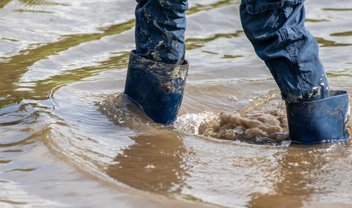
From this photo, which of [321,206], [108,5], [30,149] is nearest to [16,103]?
[30,149]

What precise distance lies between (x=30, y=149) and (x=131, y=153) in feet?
1.24

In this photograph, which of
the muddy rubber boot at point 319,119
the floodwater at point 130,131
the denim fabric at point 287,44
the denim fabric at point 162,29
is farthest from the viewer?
the denim fabric at point 162,29

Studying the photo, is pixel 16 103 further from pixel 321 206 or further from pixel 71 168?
pixel 321 206

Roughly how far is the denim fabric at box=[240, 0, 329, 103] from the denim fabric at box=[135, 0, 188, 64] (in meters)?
0.41

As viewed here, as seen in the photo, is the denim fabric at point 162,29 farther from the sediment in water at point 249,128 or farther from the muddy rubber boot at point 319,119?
the muddy rubber boot at point 319,119

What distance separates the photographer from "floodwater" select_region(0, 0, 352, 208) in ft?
9.96

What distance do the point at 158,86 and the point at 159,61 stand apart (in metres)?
0.10

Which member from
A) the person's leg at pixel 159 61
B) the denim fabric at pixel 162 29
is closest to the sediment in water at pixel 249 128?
the person's leg at pixel 159 61

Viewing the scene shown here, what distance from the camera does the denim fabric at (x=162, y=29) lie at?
373 centimetres

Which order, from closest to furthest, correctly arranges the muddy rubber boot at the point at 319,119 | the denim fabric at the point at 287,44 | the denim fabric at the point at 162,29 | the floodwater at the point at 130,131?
the floodwater at the point at 130,131 < the denim fabric at the point at 287,44 < the muddy rubber boot at the point at 319,119 < the denim fabric at the point at 162,29

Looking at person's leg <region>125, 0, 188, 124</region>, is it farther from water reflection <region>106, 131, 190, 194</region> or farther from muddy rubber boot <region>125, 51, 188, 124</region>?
water reflection <region>106, 131, 190, 194</region>

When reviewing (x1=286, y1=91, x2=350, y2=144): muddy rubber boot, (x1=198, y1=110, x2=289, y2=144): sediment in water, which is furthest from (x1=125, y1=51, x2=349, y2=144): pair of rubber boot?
(x1=198, y1=110, x2=289, y2=144): sediment in water

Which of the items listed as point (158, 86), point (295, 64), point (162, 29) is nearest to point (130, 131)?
point (158, 86)

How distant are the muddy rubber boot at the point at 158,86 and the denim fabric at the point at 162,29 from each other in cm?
3
